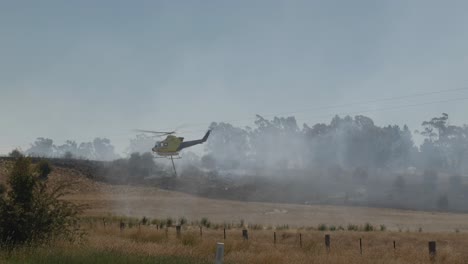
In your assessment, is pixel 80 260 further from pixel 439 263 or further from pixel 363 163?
pixel 363 163

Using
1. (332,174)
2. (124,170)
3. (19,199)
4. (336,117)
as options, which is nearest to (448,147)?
(336,117)

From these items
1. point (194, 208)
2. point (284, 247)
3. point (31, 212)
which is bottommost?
point (284, 247)

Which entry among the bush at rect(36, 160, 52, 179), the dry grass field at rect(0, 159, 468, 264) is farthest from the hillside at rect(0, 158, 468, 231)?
the bush at rect(36, 160, 52, 179)

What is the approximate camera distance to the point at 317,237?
30.7 m

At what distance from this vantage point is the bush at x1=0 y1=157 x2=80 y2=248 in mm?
18172

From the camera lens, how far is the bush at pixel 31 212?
1817 centimetres

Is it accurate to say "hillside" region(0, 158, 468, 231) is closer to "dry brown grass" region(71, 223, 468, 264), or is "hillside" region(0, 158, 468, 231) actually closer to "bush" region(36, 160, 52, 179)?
"bush" region(36, 160, 52, 179)

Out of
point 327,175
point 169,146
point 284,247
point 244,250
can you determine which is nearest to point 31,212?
point 244,250

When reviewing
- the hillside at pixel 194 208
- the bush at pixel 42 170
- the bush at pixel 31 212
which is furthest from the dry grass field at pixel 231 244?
the bush at pixel 42 170

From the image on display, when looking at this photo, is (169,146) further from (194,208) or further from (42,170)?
(42,170)

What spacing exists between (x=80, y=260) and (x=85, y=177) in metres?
76.0

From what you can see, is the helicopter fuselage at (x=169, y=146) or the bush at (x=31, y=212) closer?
the bush at (x=31, y=212)

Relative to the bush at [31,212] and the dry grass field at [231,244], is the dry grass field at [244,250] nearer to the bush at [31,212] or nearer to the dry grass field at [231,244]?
the dry grass field at [231,244]

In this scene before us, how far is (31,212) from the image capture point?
1869cm
